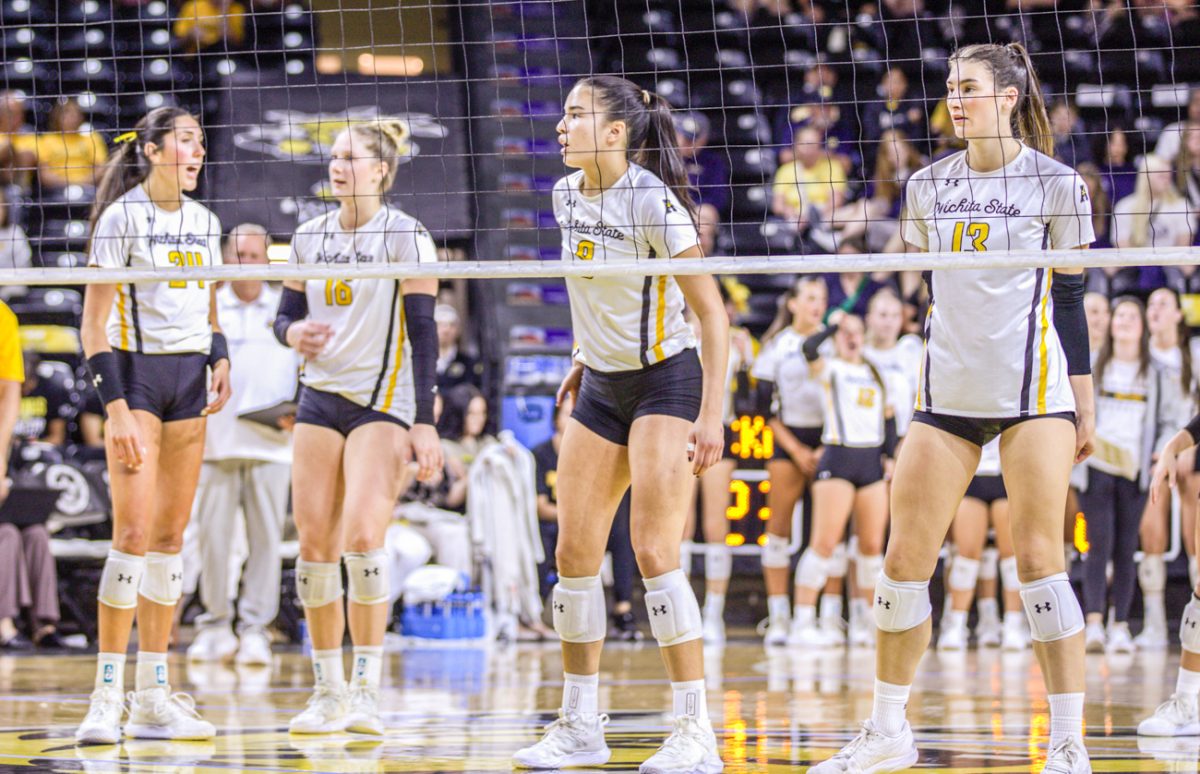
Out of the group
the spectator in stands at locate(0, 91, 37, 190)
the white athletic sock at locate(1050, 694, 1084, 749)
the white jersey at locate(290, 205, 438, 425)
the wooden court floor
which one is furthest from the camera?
the spectator in stands at locate(0, 91, 37, 190)

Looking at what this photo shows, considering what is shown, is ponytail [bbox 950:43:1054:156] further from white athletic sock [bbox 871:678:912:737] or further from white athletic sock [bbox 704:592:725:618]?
white athletic sock [bbox 704:592:725:618]

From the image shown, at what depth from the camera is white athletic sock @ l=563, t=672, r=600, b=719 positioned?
476 centimetres

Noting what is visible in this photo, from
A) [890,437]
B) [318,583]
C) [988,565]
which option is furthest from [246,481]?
[988,565]

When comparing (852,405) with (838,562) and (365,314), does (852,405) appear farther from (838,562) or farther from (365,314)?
(365,314)

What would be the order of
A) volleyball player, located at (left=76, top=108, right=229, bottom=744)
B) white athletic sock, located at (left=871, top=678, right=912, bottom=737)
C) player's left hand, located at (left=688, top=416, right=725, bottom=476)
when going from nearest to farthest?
white athletic sock, located at (left=871, top=678, right=912, bottom=737)
player's left hand, located at (left=688, top=416, right=725, bottom=476)
volleyball player, located at (left=76, top=108, right=229, bottom=744)

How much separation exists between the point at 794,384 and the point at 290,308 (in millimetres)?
5343

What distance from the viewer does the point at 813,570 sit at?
1030cm

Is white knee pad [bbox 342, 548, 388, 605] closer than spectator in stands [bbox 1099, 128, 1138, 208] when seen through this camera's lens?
Yes

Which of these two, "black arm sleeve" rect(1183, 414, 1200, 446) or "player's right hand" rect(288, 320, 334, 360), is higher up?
"player's right hand" rect(288, 320, 334, 360)

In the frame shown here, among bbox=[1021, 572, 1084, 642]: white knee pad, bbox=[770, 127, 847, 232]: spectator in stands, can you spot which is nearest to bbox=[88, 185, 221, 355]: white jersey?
bbox=[1021, 572, 1084, 642]: white knee pad

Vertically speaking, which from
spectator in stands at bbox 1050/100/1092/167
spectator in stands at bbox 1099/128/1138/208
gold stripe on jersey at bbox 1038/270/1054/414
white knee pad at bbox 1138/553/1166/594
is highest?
spectator in stands at bbox 1050/100/1092/167

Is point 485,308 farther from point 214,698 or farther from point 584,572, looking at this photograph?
point 584,572

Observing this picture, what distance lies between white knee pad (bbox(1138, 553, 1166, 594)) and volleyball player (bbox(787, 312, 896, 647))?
1.77 m

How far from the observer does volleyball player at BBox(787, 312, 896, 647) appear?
33.3 ft
